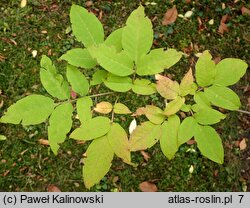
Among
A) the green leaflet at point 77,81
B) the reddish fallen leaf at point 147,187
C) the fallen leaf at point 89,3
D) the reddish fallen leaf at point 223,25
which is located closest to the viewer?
the green leaflet at point 77,81

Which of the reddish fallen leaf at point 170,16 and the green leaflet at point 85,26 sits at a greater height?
the green leaflet at point 85,26

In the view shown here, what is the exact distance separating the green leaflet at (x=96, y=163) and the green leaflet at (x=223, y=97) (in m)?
0.41

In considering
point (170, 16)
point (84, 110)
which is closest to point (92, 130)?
point (84, 110)

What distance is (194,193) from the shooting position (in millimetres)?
2469

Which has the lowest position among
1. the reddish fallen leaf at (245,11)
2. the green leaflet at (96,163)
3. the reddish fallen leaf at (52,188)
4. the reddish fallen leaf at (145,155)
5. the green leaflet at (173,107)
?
the reddish fallen leaf at (52,188)

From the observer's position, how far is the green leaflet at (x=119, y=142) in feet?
3.71

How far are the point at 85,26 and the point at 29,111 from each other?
376 mm

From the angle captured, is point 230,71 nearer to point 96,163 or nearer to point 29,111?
point 96,163

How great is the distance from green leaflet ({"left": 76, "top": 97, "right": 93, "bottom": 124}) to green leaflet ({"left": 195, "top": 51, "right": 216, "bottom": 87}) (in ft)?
1.35

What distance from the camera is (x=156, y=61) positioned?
1199 millimetres

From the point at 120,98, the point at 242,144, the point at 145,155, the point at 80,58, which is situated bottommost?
the point at 145,155

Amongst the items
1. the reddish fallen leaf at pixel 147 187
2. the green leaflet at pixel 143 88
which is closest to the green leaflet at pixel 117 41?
the green leaflet at pixel 143 88

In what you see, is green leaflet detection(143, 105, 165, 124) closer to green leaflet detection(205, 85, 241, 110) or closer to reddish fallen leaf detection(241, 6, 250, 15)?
green leaflet detection(205, 85, 241, 110)

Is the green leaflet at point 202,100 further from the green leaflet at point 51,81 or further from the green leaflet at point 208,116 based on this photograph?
A: the green leaflet at point 51,81
